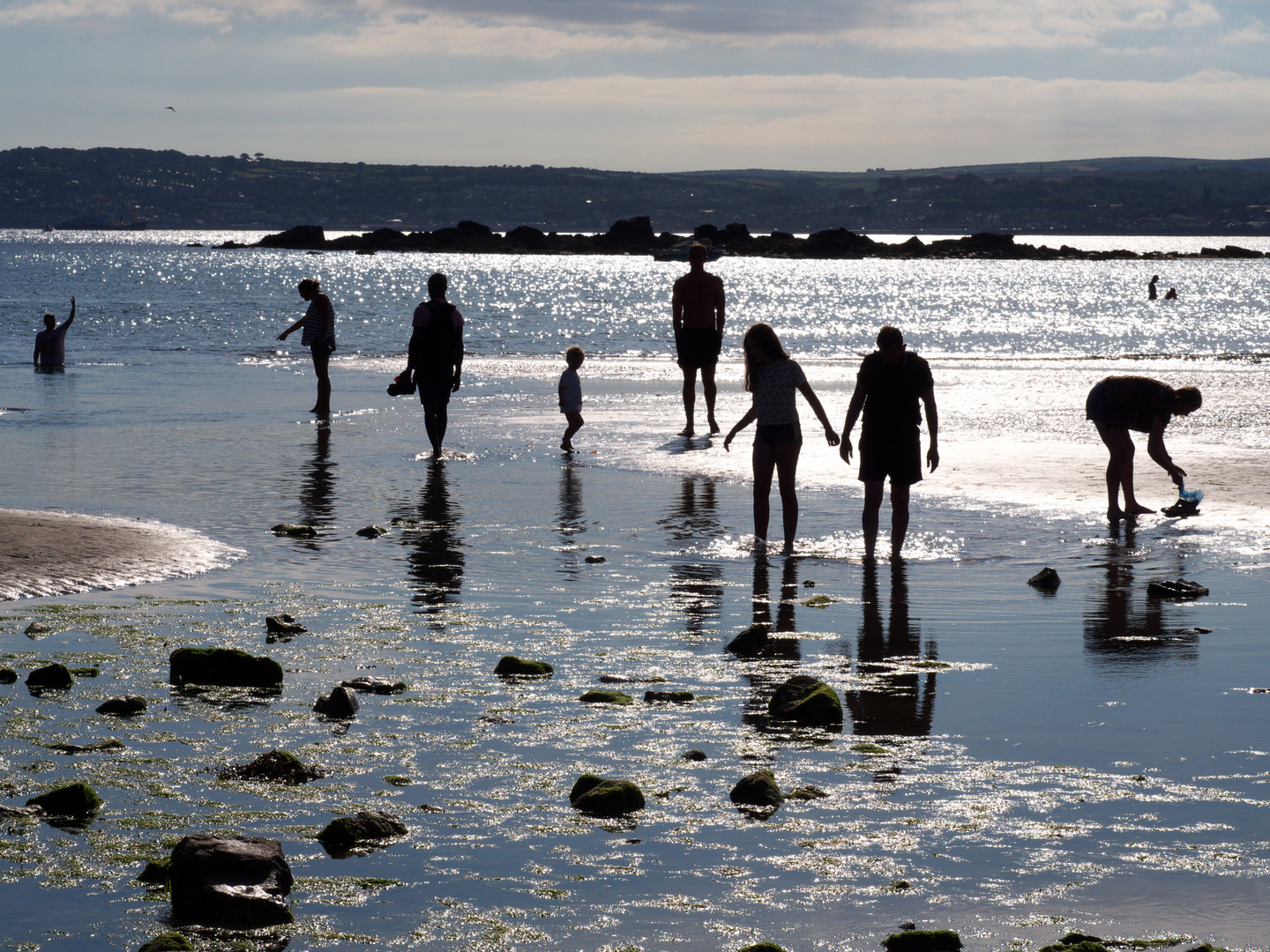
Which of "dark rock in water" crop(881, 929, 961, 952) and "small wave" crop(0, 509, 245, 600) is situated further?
"small wave" crop(0, 509, 245, 600)

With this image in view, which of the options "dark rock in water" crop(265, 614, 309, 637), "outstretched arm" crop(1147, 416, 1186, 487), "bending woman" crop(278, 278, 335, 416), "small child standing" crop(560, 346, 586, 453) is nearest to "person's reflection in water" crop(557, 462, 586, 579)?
"small child standing" crop(560, 346, 586, 453)

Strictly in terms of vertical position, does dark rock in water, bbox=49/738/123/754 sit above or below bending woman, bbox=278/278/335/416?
below

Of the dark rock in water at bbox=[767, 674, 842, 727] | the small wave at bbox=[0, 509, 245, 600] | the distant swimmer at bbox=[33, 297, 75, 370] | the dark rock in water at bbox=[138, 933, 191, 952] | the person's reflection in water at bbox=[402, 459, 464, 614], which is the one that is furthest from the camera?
the distant swimmer at bbox=[33, 297, 75, 370]

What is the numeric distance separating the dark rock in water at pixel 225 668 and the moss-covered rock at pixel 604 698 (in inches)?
59.0

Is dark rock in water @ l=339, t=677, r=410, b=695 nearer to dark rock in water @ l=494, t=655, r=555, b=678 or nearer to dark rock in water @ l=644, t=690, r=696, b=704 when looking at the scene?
dark rock in water @ l=494, t=655, r=555, b=678

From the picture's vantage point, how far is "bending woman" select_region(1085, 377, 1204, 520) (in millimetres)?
12016

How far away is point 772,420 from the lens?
10969mm

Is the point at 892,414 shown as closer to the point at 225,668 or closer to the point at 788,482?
the point at 788,482

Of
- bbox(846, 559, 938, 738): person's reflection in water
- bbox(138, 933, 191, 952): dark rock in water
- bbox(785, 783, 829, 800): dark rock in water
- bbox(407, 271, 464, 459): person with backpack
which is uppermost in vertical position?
bbox(407, 271, 464, 459): person with backpack

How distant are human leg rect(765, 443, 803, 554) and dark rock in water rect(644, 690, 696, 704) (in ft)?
13.9

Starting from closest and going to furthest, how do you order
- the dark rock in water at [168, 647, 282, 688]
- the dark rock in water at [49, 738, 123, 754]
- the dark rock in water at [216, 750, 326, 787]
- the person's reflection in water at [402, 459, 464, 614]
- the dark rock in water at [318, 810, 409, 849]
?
the dark rock in water at [318, 810, 409, 849], the dark rock in water at [216, 750, 326, 787], the dark rock in water at [49, 738, 123, 754], the dark rock in water at [168, 647, 282, 688], the person's reflection in water at [402, 459, 464, 614]

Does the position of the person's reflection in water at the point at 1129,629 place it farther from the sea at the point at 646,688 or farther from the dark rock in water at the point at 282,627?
the dark rock in water at the point at 282,627

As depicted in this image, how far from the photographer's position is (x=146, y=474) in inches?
575

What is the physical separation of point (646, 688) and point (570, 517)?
17.9ft
